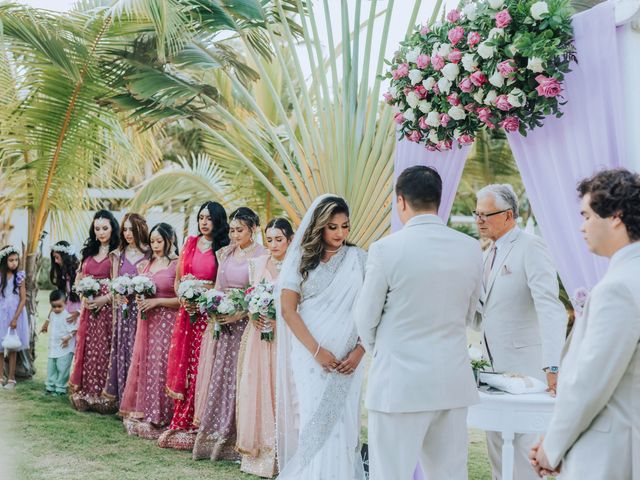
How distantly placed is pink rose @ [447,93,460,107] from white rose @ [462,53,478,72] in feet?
0.62

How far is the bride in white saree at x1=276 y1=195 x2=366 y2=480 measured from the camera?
5.09m

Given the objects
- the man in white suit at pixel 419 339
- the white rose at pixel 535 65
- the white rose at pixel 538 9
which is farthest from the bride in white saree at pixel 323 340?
the white rose at pixel 538 9

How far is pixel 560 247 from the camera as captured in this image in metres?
4.45

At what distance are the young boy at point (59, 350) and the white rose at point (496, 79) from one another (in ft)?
22.7

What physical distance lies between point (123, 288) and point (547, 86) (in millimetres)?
5255

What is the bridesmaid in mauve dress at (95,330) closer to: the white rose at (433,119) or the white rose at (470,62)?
the white rose at (433,119)

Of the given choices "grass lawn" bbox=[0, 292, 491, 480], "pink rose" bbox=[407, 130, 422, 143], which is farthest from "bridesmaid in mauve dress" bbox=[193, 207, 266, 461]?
"pink rose" bbox=[407, 130, 422, 143]

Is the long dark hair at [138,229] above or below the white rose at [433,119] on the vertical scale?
below

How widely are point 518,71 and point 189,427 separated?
455cm

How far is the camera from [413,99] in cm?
484

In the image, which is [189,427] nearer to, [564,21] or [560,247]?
[560,247]

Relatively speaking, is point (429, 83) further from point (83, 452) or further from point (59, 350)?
point (59, 350)

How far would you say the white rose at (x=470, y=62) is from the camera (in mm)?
4418

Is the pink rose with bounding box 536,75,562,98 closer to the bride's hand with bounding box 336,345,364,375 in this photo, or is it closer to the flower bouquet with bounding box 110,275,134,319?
the bride's hand with bounding box 336,345,364,375
